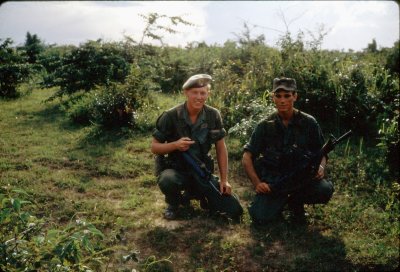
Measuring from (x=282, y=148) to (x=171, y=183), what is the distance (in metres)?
1.49

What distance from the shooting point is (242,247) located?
4.51 meters

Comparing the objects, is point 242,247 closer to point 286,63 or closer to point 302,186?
point 302,186

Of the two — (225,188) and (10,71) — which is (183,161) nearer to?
(225,188)

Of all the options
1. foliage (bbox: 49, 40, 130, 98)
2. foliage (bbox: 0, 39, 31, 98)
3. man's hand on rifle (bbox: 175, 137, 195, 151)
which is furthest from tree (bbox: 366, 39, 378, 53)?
man's hand on rifle (bbox: 175, 137, 195, 151)

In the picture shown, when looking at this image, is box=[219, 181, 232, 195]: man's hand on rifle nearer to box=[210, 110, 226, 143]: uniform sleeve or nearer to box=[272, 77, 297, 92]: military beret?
box=[210, 110, 226, 143]: uniform sleeve

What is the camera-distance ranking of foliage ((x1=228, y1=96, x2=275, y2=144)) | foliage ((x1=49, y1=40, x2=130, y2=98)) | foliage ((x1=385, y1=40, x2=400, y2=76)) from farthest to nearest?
foliage ((x1=49, y1=40, x2=130, y2=98))
foliage ((x1=385, y1=40, x2=400, y2=76))
foliage ((x1=228, y1=96, x2=275, y2=144))

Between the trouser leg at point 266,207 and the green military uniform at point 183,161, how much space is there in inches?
9.6

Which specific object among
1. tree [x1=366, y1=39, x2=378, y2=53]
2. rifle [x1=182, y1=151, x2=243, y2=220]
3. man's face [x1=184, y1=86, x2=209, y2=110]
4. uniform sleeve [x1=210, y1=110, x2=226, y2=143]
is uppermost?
tree [x1=366, y1=39, x2=378, y2=53]

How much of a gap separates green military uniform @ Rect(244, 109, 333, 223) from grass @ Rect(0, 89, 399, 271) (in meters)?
0.25

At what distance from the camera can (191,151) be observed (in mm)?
5227

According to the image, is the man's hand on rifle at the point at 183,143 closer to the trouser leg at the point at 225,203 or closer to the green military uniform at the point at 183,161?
the green military uniform at the point at 183,161

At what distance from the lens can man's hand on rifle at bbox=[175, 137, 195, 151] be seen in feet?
16.0

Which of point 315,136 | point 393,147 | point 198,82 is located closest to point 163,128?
point 198,82

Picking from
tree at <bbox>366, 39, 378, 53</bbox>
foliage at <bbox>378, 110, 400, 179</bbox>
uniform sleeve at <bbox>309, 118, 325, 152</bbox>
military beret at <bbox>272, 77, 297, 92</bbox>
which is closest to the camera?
military beret at <bbox>272, 77, 297, 92</bbox>
